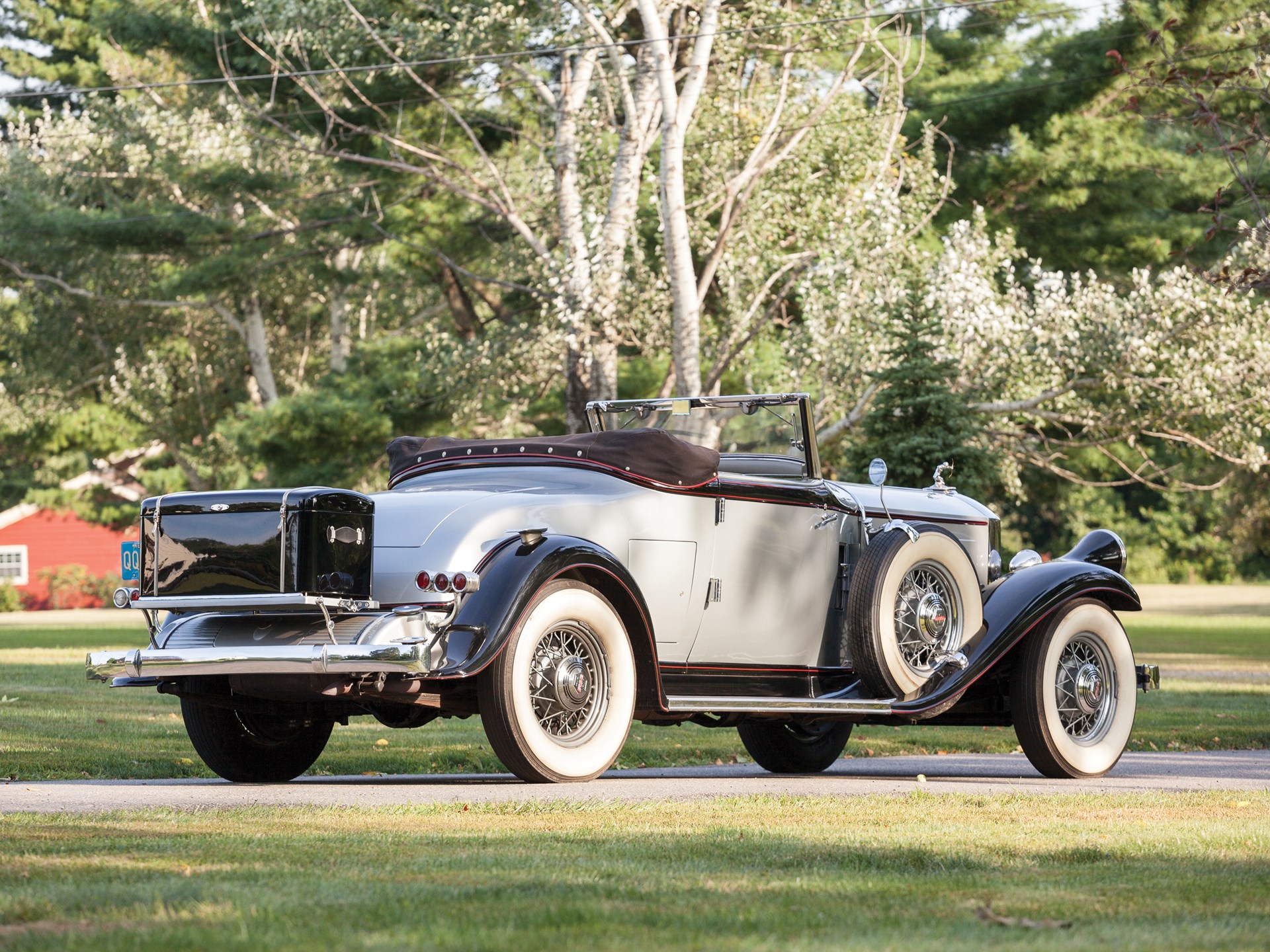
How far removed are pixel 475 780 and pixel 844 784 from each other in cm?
186

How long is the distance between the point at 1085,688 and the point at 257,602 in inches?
188

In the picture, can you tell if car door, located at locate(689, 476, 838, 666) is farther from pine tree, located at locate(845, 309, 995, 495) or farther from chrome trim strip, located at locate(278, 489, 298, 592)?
pine tree, located at locate(845, 309, 995, 495)

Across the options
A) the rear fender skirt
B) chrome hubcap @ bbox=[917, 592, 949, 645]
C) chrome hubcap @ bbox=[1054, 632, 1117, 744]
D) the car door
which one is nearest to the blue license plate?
the car door

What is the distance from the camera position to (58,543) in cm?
5716

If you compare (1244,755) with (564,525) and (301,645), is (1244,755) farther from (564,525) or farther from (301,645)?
(301,645)

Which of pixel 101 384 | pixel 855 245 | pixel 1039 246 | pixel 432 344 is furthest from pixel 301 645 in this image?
pixel 101 384

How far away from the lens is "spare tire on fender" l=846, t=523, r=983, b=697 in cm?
923

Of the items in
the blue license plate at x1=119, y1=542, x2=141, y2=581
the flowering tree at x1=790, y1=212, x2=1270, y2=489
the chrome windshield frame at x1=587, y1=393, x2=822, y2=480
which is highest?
the flowering tree at x1=790, y1=212, x2=1270, y2=489

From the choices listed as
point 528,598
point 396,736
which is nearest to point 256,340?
point 396,736

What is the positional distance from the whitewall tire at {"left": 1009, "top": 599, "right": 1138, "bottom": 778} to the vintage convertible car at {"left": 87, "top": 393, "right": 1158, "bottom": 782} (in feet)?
0.05

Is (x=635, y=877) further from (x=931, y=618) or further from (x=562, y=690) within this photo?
(x=931, y=618)

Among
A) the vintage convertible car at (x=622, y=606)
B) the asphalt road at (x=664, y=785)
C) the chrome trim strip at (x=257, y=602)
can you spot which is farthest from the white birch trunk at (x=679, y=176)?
the chrome trim strip at (x=257, y=602)

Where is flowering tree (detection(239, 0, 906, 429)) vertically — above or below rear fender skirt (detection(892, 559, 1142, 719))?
above

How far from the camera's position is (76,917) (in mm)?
4512
